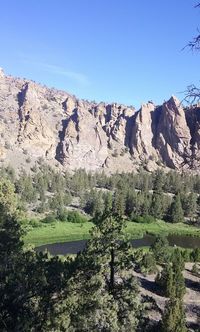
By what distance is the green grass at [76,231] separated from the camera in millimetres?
83562

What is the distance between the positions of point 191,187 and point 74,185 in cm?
4103

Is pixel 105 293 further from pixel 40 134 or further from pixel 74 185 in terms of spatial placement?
pixel 40 134

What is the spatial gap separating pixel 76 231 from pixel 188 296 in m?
52.5

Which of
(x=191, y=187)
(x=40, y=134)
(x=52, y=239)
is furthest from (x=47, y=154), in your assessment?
(x=52, y=239)

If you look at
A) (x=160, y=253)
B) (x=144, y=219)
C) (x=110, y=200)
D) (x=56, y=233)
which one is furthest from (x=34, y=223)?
(x=160, y=253)

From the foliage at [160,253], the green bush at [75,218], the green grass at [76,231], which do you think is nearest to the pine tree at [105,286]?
the foliage at [160,253]

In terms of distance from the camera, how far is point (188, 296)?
41.1m

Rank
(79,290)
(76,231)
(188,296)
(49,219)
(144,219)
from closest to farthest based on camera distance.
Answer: (79,290) < (188,296) < (76,231) < (49,219) < (144,219)

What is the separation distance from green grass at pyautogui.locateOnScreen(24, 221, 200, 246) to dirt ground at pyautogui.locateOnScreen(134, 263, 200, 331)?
34.5 m

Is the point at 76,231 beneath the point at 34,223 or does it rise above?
beneath

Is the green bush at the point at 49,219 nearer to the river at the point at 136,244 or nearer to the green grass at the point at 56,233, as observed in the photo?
the green grass at the point at 56,233

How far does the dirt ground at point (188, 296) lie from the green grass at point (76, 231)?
3446 centimetres

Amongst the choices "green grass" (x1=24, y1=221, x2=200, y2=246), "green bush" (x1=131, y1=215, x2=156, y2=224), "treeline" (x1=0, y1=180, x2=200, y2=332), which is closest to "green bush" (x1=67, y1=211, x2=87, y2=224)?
"green grass" (x1=24, y1=221, x2=200, y2=246)

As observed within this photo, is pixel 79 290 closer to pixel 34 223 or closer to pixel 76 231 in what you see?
pixel 76 231
